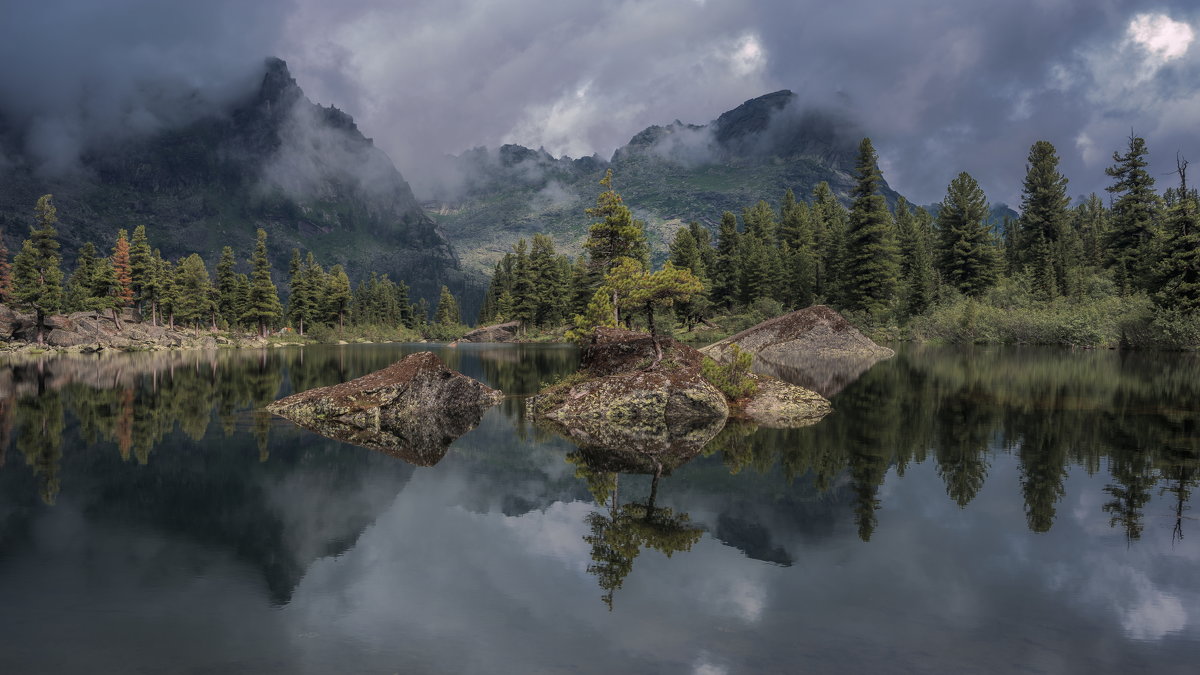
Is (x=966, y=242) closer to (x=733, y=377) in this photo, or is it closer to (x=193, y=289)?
(x=733, y=377)

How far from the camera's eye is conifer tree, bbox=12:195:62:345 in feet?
216

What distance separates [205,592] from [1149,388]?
33.5m

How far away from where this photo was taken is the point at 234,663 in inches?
239

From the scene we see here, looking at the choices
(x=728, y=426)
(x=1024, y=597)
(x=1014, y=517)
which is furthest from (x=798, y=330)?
(x=1024, y=597)

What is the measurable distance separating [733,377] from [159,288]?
296ft

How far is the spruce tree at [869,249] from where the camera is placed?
72.6m

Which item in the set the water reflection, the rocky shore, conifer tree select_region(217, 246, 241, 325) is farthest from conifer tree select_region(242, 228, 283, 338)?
the water reflection

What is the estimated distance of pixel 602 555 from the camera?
29.1 ft

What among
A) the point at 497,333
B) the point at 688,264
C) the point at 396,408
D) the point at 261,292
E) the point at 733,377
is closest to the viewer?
the point at 396,408

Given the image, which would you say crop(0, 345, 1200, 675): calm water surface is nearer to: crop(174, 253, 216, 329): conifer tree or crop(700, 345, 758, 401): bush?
crop(700, 345, 758, 401): bush

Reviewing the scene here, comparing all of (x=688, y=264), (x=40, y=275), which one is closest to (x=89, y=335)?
(x=40, y=275)

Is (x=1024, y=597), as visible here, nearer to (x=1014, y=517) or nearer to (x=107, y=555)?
(x=1014, y=517)

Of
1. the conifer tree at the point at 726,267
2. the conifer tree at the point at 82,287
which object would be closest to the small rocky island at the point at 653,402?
the conifer tree at the point at 726,267

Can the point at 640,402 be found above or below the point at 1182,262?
below
